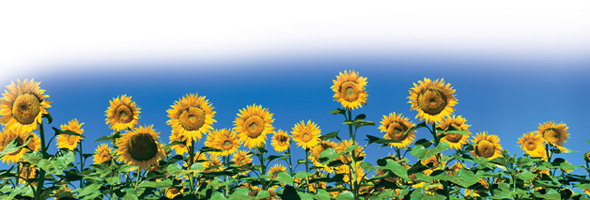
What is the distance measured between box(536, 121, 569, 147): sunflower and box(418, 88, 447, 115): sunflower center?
4074 millimetres

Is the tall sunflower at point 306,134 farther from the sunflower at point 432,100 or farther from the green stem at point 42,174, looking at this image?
the green stem at point 42,174

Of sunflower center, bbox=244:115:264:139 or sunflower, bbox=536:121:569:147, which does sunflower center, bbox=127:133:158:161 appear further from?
sunflower, bbox=536:121:569:147

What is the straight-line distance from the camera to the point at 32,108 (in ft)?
12.0

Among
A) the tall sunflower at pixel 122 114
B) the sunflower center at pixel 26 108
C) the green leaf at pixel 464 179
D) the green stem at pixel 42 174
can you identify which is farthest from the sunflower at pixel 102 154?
the green leaf at pixel 464 179

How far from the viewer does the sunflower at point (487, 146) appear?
286 inches

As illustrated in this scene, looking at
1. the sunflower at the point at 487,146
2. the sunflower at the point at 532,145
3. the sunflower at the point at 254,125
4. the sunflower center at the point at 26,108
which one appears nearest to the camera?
the sunflower center at the point at 26,108

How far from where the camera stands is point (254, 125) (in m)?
5.52

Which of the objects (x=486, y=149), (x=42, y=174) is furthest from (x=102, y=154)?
(x=486, y=149)

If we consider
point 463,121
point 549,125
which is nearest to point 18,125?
point 463,121

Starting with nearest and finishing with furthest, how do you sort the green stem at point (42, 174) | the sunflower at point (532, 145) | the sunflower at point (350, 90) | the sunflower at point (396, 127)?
the green stem at point (42, 174), the sunflower at point (350, 90), the sunflower at point (396, 127), the sunflower at point (532, 145)

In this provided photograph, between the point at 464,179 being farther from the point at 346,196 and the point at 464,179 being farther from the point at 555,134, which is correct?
the point at 555,134

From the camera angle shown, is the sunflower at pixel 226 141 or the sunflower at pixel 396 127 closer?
the sunflower at pixel 396 127

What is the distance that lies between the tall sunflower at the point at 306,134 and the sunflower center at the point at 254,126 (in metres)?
1.21

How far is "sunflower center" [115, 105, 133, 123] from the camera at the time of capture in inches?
224
